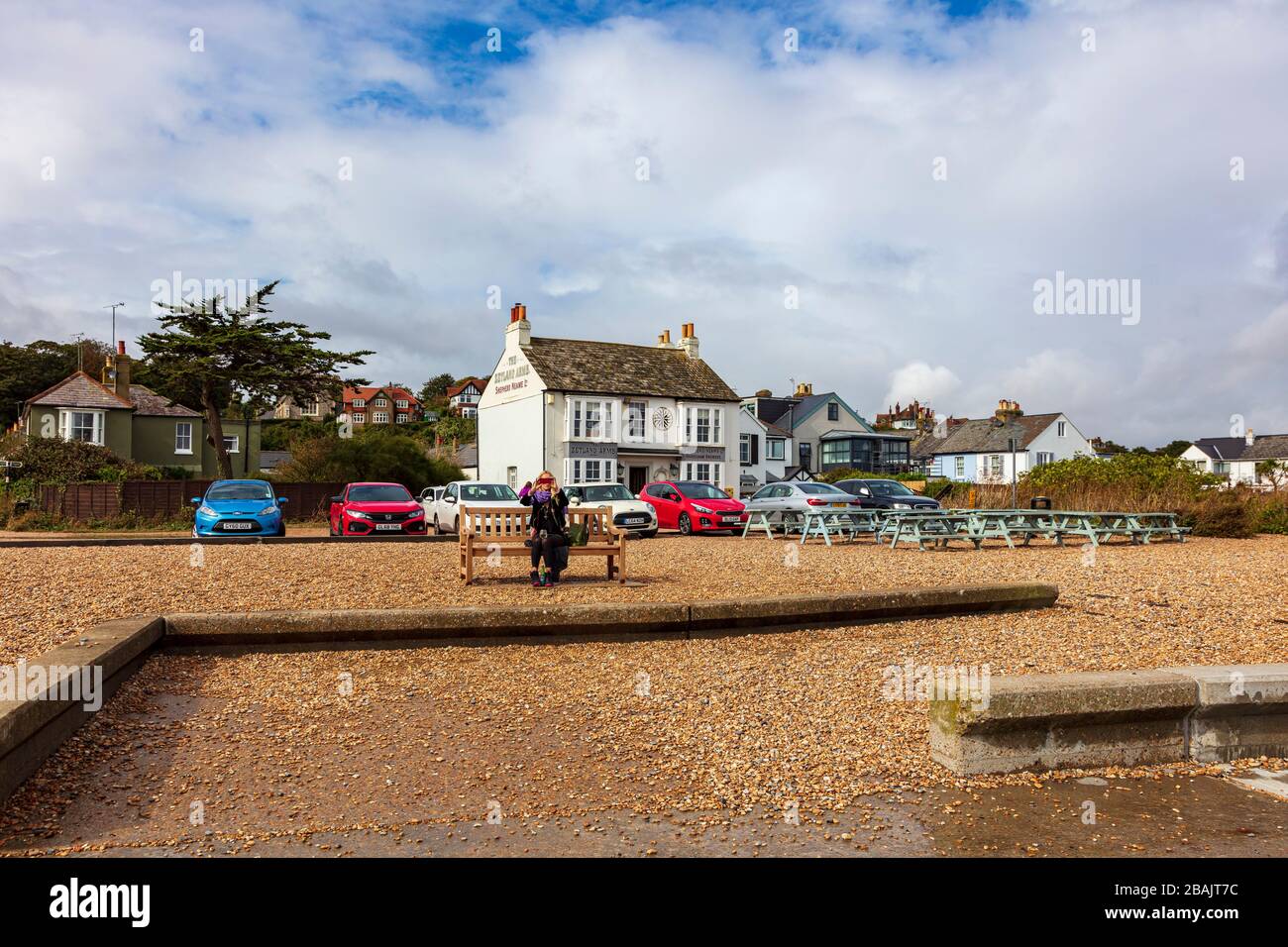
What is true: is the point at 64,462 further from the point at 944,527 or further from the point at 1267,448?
the point at 1267,448

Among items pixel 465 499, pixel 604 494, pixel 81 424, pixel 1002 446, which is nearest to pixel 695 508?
pixel 604 494

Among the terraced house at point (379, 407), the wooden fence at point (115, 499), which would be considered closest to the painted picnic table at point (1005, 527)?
the wooden fence at point (115, 499)

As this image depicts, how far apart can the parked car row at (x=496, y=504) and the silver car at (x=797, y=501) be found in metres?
0.03

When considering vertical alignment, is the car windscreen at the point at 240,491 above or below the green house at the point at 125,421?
below

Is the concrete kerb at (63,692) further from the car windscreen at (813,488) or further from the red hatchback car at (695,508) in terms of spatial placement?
the car windscreen at (813,488)

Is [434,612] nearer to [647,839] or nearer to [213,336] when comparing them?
[647,839]

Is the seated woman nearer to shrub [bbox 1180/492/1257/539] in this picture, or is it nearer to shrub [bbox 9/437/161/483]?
shrub [bbox 1180/492/1257/539]

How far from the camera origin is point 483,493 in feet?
78.1

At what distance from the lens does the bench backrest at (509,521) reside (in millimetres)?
10898

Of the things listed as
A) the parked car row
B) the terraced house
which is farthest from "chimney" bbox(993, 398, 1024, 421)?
the terraced house

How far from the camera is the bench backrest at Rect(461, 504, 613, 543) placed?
35.8 ft

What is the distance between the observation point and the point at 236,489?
20.1m

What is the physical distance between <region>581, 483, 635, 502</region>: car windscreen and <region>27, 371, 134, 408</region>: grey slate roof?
35.2 m

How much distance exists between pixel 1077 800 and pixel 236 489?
61.8ft
